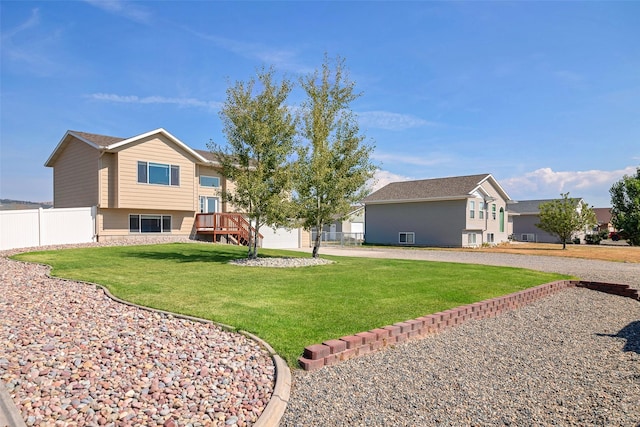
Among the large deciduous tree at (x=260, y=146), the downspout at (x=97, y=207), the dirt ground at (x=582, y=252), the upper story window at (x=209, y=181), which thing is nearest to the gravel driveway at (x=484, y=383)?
the large deciduous tree at (x=260, y=146)

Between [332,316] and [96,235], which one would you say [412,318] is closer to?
[332,316]

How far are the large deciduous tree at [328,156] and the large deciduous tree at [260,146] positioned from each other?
84 cm

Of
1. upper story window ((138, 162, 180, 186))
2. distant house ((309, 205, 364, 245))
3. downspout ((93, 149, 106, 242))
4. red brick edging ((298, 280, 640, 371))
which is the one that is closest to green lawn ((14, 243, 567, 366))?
red brick edging ((298, 280, 640, 371))

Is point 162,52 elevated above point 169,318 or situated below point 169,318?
above

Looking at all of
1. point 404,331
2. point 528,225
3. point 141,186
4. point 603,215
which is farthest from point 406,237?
point 603,215

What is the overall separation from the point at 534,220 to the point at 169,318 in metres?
50.4

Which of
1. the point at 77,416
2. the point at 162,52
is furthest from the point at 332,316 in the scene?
the point at 162,52

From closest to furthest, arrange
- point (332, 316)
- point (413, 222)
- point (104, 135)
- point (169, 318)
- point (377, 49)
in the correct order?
point (169, 318) < point (332, 316) < point (377, 49) < point (104, 135) < point (413, 222)

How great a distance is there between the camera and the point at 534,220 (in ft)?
153

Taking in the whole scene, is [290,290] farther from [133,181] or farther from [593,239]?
[593,239]

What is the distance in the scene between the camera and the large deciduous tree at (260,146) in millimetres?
13148

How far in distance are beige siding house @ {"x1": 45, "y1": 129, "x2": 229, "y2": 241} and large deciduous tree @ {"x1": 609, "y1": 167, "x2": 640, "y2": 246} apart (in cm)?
4465

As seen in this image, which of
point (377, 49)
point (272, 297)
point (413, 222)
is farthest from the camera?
point (413, 222)

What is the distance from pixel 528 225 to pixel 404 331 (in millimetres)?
48884
